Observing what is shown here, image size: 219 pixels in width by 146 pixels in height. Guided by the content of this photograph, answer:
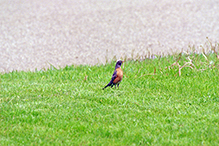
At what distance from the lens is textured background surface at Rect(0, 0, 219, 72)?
8.47 metres

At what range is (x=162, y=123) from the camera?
4160 mm

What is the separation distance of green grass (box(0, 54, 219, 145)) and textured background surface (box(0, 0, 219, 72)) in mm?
1884

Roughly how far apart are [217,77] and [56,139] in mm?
3307

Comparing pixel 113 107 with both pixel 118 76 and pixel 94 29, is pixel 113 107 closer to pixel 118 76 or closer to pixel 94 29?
pixel 118 76

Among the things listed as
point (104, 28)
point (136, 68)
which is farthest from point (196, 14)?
point (136, 68)

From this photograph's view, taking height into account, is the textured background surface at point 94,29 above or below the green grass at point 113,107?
above

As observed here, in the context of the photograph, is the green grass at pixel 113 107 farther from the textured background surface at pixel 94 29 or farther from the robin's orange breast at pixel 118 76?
the textured background surface at pixel 94 29

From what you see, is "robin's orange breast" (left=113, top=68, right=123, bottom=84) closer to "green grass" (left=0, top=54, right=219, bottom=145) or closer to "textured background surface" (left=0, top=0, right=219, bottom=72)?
"green grass" (left=0, top=54, right=219, bottom=145)

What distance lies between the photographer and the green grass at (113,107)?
12.7 feet

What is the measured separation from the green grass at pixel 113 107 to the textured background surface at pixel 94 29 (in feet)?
6.18

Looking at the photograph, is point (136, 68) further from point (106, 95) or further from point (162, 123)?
point (162, 123)

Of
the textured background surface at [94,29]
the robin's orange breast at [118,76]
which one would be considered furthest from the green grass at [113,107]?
the textured background surface at [94,29]

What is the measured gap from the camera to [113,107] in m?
4.70

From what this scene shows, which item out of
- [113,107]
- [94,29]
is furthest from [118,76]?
[94,29]
